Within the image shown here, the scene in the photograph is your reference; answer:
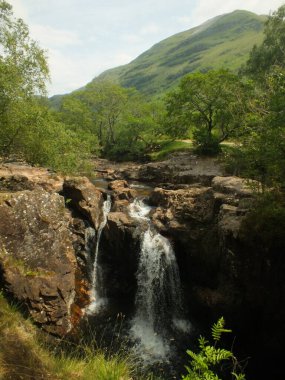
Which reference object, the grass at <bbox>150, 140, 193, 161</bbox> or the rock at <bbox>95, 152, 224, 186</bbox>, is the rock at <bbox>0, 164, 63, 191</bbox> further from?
the grass at <bbox>150, 140, 193, 161</bbox>

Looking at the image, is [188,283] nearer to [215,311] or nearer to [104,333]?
[215,311]

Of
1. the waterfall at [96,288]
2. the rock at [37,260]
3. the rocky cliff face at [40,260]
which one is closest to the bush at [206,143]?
the waterfall at [96,288]

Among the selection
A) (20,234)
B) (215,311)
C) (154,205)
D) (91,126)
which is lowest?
(215,311)

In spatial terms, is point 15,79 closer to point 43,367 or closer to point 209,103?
point 43,367

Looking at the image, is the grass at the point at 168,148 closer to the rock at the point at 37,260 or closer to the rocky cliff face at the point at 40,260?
the rocky cliff face at the point at 40,260

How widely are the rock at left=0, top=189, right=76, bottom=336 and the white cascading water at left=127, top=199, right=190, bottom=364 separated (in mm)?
3825

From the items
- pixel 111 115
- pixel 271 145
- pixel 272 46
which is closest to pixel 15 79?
pixel 271 145

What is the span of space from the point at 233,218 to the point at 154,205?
910cm

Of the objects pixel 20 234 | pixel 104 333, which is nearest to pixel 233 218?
pixel 104 333

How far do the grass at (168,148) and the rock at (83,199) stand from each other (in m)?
20.5

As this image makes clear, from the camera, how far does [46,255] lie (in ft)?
46.1

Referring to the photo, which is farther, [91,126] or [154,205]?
[91,126]

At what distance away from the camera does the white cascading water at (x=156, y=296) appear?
14.9 metres

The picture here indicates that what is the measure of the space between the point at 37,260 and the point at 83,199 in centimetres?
707
